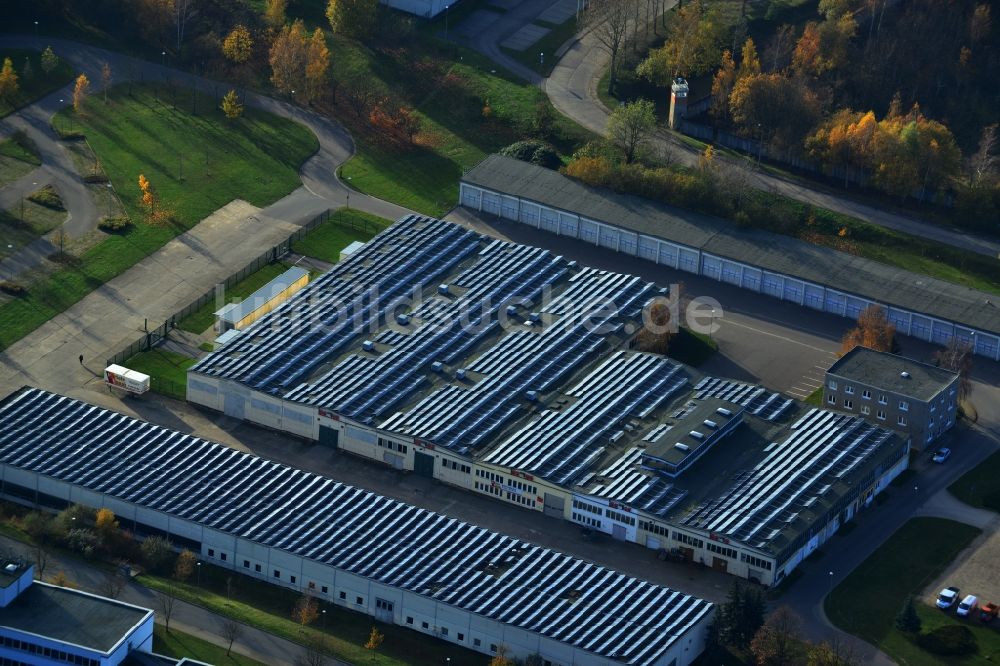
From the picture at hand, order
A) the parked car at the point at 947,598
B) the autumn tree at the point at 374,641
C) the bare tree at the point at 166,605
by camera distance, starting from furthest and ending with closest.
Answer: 1. the parked car at the point at 947,598
2. the bare tree at the point at 166,605
3. the autumn tree at the point at 374,641

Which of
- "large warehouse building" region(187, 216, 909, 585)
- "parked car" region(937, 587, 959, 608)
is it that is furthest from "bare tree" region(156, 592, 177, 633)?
"parked car" region(937, 587, 959, 608)

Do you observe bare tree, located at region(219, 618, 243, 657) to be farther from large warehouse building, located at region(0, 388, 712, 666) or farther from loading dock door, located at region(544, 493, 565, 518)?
loading dock door, located at region(544, 493, 565, 518)

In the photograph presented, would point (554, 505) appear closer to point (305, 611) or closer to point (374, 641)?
point (374, 641)

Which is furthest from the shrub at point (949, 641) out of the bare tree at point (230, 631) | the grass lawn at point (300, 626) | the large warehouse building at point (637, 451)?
the bare tree at point (230, 631)

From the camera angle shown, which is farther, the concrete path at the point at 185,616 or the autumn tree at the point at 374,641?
the autumn tree at the point at 374,641

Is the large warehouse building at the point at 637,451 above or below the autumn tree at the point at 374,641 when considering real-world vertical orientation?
above

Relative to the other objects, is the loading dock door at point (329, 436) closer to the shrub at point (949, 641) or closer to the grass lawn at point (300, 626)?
the grass lawn at point (300, 626)

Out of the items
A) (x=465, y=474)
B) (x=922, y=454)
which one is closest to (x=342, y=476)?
(x=465, y=474)
